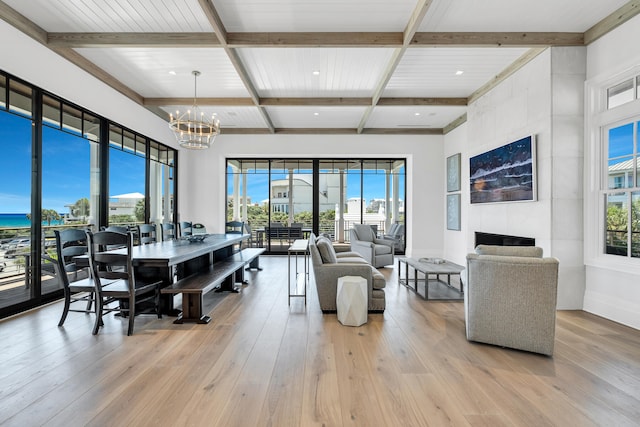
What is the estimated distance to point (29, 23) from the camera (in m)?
3.38

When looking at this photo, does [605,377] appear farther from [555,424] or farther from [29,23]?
[29,23]

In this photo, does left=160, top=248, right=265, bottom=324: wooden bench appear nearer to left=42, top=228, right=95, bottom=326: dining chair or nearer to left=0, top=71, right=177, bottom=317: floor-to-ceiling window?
left=42, top=228, right=95, bottom=326: dining chair

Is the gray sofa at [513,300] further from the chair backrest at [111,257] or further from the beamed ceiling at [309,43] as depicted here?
the chair backrest at [111,257]

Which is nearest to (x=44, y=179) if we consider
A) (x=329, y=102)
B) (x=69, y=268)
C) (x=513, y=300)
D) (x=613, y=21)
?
(x=69, y=268)

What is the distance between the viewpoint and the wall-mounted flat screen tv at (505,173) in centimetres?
397

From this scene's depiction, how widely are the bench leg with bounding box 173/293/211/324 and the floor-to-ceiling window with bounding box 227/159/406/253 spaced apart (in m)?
4.96

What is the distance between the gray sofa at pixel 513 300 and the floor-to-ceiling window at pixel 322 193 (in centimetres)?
557

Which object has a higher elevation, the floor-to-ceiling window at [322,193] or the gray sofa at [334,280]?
→ the floor-to-ceiling window at [322,193]

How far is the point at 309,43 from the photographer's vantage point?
3.62 metres

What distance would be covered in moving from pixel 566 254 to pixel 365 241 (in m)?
3.46

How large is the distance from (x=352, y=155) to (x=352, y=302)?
16.7 feet

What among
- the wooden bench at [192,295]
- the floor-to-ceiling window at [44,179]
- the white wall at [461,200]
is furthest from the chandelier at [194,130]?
the white wall at [461,200]

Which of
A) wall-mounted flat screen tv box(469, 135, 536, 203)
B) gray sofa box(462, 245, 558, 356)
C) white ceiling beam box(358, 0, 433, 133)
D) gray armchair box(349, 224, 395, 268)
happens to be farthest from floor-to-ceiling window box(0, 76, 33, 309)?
wall-mounted flat screen tv box(469, 135, 536, 203)

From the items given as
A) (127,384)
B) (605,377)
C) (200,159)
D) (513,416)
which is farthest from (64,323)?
(200,159)
